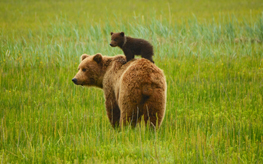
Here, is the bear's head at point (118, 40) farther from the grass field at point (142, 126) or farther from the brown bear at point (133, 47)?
the grass field at point (142, 126)

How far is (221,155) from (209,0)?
2577 cm

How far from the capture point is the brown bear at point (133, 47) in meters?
5.00

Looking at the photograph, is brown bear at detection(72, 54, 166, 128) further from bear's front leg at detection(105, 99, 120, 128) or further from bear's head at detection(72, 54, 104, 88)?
bear's head at detection(72, 54, 104, 88)

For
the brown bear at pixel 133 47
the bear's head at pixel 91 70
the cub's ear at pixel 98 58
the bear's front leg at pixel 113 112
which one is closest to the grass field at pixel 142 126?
the bear's front leg at pixel 113 112

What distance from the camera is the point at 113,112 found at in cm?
462

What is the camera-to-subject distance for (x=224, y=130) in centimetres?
427

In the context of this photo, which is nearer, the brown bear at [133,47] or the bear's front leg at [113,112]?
the bear's front leg at [113,112]

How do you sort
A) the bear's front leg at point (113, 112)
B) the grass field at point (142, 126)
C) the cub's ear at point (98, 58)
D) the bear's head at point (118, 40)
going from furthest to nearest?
the bear's head at point (118, 40) < the cub's ear at point (98, 58) < the bear's front leg at point (113, 112) < the grass field at point (142, 126)

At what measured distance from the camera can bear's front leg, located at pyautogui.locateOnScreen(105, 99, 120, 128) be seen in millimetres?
4613

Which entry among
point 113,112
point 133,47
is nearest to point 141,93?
point 113,112

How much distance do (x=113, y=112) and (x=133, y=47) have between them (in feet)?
4.53

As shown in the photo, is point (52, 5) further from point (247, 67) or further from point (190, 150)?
point (190, 150)

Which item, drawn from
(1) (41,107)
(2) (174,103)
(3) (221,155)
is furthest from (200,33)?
(3) (221,155)

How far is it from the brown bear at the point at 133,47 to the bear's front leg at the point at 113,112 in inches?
33.3
